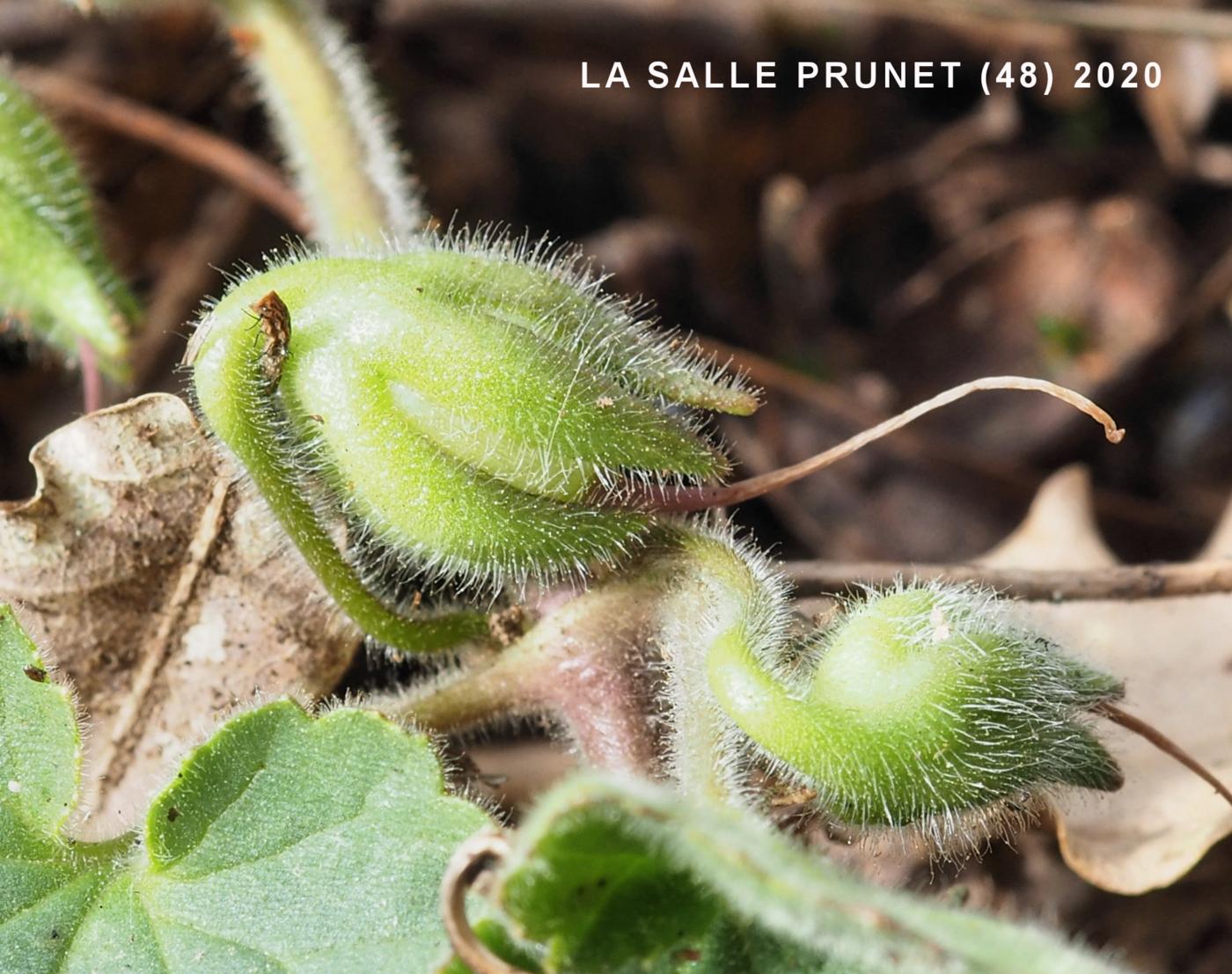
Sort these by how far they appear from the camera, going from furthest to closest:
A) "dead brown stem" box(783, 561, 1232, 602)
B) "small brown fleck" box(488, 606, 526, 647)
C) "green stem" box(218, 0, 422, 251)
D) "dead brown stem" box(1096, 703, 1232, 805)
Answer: "green stem" box(218, 0, 422, 251), "dead brown stem" box(783, 561, 1232, 602), "small brown fleck" box(488, 606, 526, 647), "dead brown stem" box(1096, 703, 1232, 805)

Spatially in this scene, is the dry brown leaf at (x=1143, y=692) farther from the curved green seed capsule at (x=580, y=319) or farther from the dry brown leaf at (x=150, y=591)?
the dry brown leaf at (x=150, y=591)

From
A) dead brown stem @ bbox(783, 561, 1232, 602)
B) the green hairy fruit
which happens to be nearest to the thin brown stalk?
the green hairy fruit

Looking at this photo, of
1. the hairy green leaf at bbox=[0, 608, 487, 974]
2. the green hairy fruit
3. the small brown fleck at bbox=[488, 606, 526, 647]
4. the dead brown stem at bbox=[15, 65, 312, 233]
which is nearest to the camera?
the hairy green leaf at bbox=[0, 608, 487, 974]

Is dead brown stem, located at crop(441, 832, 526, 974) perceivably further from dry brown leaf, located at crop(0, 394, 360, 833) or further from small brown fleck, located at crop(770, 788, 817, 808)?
dry brown leaf, located at crop(0, 394, 360, 833)

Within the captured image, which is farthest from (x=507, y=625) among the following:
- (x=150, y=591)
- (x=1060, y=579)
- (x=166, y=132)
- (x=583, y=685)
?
(x=166, y=132)

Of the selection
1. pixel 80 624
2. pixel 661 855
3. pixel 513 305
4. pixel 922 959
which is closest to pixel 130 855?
pixel 80 624

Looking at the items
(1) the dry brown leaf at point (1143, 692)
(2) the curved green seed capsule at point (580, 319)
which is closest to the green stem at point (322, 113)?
(2) the curved green seed capsule at point (580, 319)
